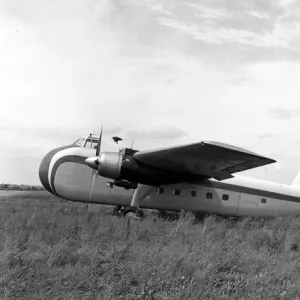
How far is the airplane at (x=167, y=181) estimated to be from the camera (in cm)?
1320

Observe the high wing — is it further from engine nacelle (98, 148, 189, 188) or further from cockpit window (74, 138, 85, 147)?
cockpit window (74, 138, 85, 147)

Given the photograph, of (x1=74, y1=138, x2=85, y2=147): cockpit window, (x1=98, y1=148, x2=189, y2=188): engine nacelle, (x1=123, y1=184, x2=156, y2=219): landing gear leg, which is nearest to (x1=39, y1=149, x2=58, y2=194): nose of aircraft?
(x1=74, y1=138, x2=85, y2=147): cockpit window

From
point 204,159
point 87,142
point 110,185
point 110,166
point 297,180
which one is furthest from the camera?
point 297,180

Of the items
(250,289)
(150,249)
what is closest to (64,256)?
(150,249)

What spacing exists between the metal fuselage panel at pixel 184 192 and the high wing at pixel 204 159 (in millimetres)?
1092

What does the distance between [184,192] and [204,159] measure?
9.02 feet

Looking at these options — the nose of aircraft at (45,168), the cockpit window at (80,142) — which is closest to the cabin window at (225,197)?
the cockpit window at (80,142)

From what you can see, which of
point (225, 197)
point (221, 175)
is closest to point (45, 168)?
point (221, 175)

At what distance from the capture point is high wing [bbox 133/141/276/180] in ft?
39.1

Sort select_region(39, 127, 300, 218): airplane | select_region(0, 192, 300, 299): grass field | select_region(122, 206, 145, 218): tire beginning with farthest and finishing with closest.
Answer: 1. select_region(122, 206, 145, 218): tire
2. select_region(39, 127, 300, 218): airplane
3. select_region(0, 192, 300, 299): grass field

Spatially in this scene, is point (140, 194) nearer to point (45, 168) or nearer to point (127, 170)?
point (127, 170)

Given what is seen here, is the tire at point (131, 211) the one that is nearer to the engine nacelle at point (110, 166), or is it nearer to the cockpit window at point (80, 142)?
the engine nacelle at point (110, 166)

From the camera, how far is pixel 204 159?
1301 centimetres

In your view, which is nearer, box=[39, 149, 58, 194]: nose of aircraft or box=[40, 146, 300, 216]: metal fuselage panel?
box=[40, 146, 300, 216]: metal fuselage panel
